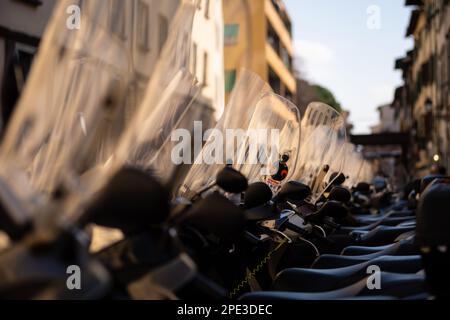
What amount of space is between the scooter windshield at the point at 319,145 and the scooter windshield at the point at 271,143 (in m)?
0.98

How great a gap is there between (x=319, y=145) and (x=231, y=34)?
38.0 meters

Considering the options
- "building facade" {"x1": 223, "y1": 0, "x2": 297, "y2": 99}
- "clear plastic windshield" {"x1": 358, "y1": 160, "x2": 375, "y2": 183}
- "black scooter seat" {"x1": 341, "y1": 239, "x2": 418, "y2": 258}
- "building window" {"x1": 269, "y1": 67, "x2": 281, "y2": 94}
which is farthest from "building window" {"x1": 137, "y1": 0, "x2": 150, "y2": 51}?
"building window" {"x1": 269, "y1": 67, "x2": 281, "y2": 94}

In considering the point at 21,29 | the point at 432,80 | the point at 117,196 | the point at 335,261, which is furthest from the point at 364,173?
the point at 432,80

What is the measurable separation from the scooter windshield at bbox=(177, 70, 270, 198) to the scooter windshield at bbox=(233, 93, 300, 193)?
0.06m

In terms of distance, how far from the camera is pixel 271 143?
18.3 feet

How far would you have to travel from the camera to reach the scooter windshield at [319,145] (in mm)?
7113

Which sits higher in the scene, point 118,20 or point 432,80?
point 118,20

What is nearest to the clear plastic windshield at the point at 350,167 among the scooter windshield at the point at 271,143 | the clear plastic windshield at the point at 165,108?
the scooter windshield at the point at 271,143

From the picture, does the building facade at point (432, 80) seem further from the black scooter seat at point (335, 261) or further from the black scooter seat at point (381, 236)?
the black scooter seat at point (335, 261)

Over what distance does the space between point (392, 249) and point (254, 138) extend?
1.05 m

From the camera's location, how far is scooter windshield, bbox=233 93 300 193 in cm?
517

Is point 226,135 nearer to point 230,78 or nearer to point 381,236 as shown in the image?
point 381,236

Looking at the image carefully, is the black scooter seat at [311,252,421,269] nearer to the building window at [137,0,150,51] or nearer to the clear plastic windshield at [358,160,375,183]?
the building window at [137,0,150,51]

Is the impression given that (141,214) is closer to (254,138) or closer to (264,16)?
(254,138)
